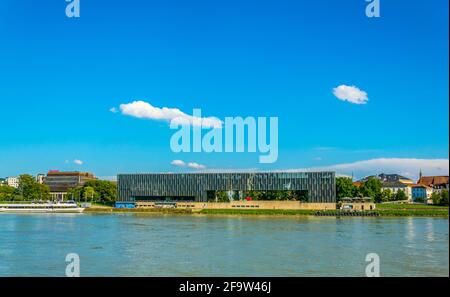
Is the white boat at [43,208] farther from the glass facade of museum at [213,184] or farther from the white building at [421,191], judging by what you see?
the white building at [421,191]

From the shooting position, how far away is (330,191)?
65438 millimetres

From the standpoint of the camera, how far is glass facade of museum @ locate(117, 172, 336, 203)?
216 feet

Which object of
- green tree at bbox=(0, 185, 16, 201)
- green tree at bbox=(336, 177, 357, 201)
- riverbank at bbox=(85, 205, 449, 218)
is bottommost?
riverbank at bbox=(85, 205, 449, 218)

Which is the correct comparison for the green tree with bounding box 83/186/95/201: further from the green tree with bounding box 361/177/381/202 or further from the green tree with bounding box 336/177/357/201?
the green tree with bounding box 361/177/381/202

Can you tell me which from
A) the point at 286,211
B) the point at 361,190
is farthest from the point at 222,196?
the point at 361,190

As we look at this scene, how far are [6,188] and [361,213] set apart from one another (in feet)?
236

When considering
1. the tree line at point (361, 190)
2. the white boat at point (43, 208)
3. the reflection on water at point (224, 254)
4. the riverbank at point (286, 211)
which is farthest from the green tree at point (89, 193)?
the reflection on water at point (224, 254)

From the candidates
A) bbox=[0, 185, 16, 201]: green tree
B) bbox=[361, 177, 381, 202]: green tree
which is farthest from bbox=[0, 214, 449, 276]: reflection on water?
bbox=[0, 185, 16, 201]: green tree

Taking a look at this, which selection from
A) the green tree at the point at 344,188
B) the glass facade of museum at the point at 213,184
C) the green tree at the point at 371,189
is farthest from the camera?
the green tree at the point at 371,189

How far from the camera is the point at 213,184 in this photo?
2719 inches

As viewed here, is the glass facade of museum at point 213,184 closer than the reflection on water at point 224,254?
No

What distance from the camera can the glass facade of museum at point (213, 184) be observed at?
6581cm
